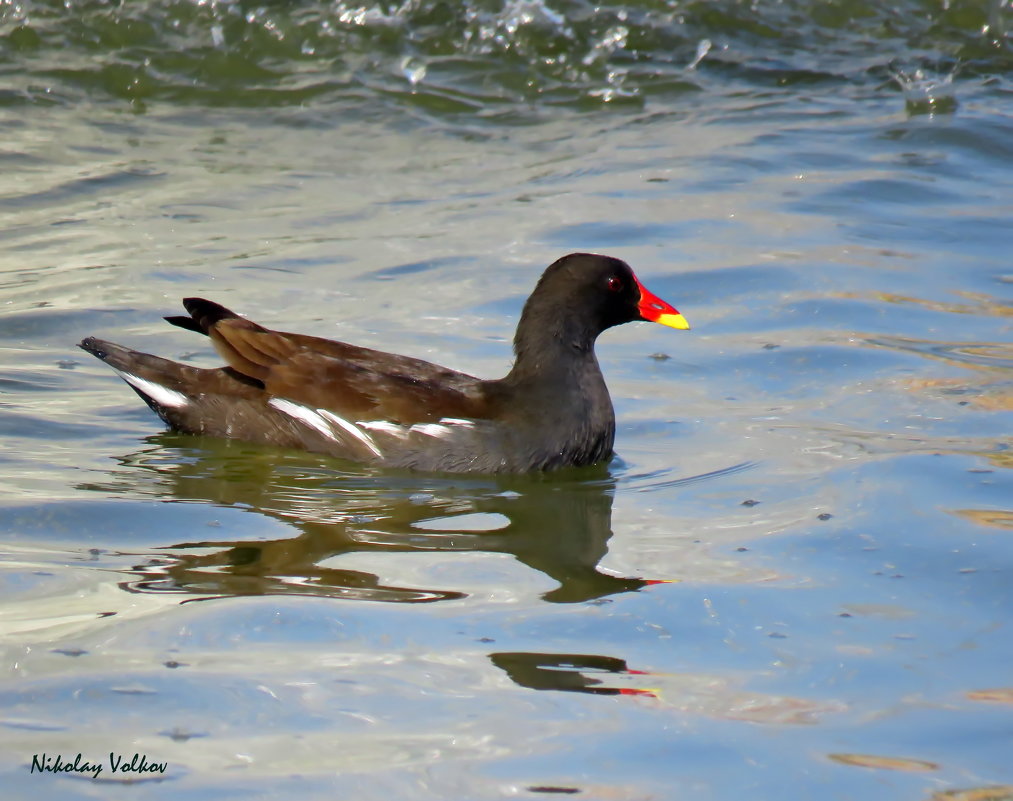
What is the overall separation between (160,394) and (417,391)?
1101 millimetres

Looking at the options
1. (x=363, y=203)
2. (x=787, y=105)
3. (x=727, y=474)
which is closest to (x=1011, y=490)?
(x=727, y=474)

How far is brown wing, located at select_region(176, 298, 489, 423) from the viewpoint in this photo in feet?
19.8

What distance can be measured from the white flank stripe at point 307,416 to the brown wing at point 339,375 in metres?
0.03

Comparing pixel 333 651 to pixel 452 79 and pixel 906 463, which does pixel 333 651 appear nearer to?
pixel 906 463

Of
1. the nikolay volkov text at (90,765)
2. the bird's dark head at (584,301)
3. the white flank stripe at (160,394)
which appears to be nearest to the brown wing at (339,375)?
the white flank stripe at (160,394)

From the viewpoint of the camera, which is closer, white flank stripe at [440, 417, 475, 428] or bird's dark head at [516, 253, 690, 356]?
white flank stripe at [440, 417, 475, 428]

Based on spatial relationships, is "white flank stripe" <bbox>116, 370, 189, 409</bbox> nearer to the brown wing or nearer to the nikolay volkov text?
the brown wing

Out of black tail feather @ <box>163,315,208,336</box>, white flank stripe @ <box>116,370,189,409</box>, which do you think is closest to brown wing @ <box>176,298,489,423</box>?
black tail feather @ <box>163,315,208,336</box>

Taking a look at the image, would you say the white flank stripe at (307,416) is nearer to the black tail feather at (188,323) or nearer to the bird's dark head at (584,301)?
the black tail feather at (188,323)

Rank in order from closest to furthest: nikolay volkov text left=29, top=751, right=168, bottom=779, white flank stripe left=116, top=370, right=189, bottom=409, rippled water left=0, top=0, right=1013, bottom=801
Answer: nikolay volkov text left=29, top=751, right=168, bottom=779 < rippled water left=0, top=0, right=1013, bottom=801 < white flank stripe left=116, top=370, right=189, bottom=409

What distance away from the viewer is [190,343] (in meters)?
7.46

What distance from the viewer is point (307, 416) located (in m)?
6.09

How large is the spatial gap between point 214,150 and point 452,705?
24.7 feet

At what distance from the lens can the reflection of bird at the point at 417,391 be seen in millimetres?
5996
